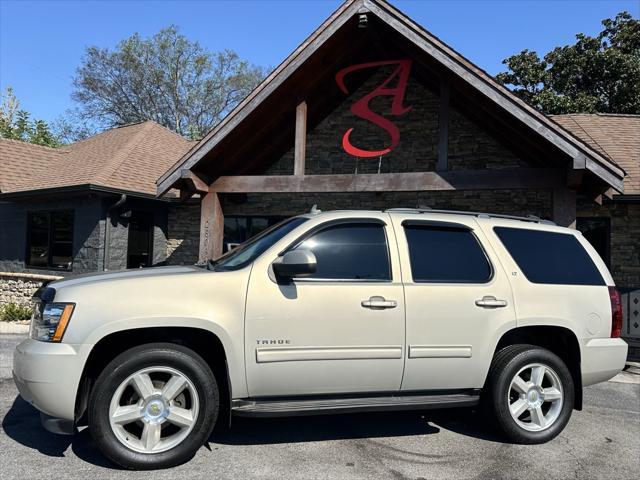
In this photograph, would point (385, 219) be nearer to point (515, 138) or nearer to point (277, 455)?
point (277, 455)

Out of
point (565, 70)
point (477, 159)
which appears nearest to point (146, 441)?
point (477, 159)

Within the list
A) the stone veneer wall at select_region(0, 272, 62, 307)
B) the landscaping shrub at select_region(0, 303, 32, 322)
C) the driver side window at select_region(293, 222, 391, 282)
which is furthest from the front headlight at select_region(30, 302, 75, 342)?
the stone veneer wall at select_region(0, 272, 62, 307)

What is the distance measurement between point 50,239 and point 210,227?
6.12 metres

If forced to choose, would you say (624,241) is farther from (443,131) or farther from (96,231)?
(96,231)

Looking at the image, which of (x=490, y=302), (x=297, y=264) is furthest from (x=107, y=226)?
(x=490, y=302)

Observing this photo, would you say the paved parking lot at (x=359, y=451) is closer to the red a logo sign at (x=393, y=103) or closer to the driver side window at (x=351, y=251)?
the driver side window at (x=351, y=251)

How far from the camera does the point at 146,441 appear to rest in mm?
3477

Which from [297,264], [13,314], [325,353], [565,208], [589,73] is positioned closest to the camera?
[297,264]

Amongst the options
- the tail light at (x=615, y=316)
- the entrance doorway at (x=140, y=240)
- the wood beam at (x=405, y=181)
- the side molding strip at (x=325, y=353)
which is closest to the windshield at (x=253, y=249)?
the side molding strip at (x=325, y=353)

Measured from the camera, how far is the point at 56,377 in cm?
331

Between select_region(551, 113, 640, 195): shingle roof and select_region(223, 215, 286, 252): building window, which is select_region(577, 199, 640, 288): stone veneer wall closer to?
select_region(551, 113, 640, 195): shingle roof

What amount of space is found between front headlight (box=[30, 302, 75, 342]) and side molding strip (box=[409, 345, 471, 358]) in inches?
100

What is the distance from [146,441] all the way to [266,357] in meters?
1.02

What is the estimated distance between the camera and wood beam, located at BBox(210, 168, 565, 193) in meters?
7.61
